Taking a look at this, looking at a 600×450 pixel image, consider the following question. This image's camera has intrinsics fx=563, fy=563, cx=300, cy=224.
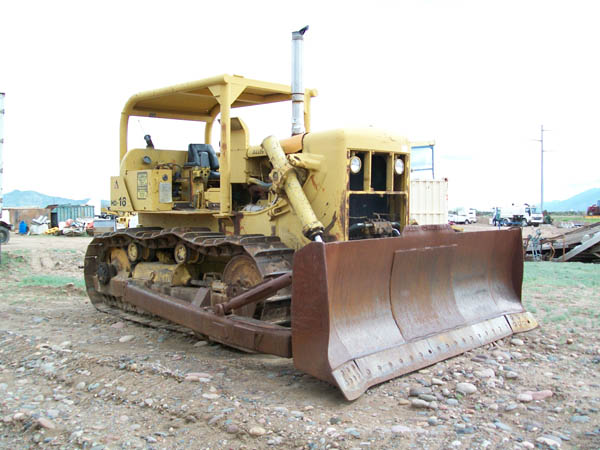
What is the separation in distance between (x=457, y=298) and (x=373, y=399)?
6.90ft

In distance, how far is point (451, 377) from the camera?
190 inches

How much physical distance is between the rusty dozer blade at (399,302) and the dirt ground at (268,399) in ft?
0.60

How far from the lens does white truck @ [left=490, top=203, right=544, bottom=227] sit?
45438 millimetres

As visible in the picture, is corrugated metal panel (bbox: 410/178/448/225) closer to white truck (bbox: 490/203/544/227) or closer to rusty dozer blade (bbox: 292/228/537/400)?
rusty dozer blade (bbox: 292/228/537/400)

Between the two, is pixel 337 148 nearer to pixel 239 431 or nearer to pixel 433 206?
pixel 239 431

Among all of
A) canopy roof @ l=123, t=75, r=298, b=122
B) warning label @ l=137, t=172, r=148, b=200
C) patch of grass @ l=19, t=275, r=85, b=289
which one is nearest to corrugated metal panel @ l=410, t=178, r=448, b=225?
patch of grass @ l=19, t=275, r=85, b=289

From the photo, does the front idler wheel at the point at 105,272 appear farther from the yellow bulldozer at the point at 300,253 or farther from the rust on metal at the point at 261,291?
the rust on metal at the point at 261,291

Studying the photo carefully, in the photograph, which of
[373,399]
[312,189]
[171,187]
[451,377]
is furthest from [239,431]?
[171,187]

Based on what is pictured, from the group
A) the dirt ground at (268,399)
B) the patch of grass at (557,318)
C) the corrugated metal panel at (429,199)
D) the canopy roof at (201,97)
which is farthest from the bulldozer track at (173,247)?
the corrugated metal panel at (429,199)

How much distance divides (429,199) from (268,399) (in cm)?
1549

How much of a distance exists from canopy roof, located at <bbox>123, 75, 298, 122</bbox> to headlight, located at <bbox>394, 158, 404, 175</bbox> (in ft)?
6.55

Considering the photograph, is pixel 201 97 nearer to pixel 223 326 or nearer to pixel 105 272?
pixel 105 272

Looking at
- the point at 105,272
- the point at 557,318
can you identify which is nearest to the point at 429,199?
the point at 557,318

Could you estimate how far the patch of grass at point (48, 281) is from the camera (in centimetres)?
1124
